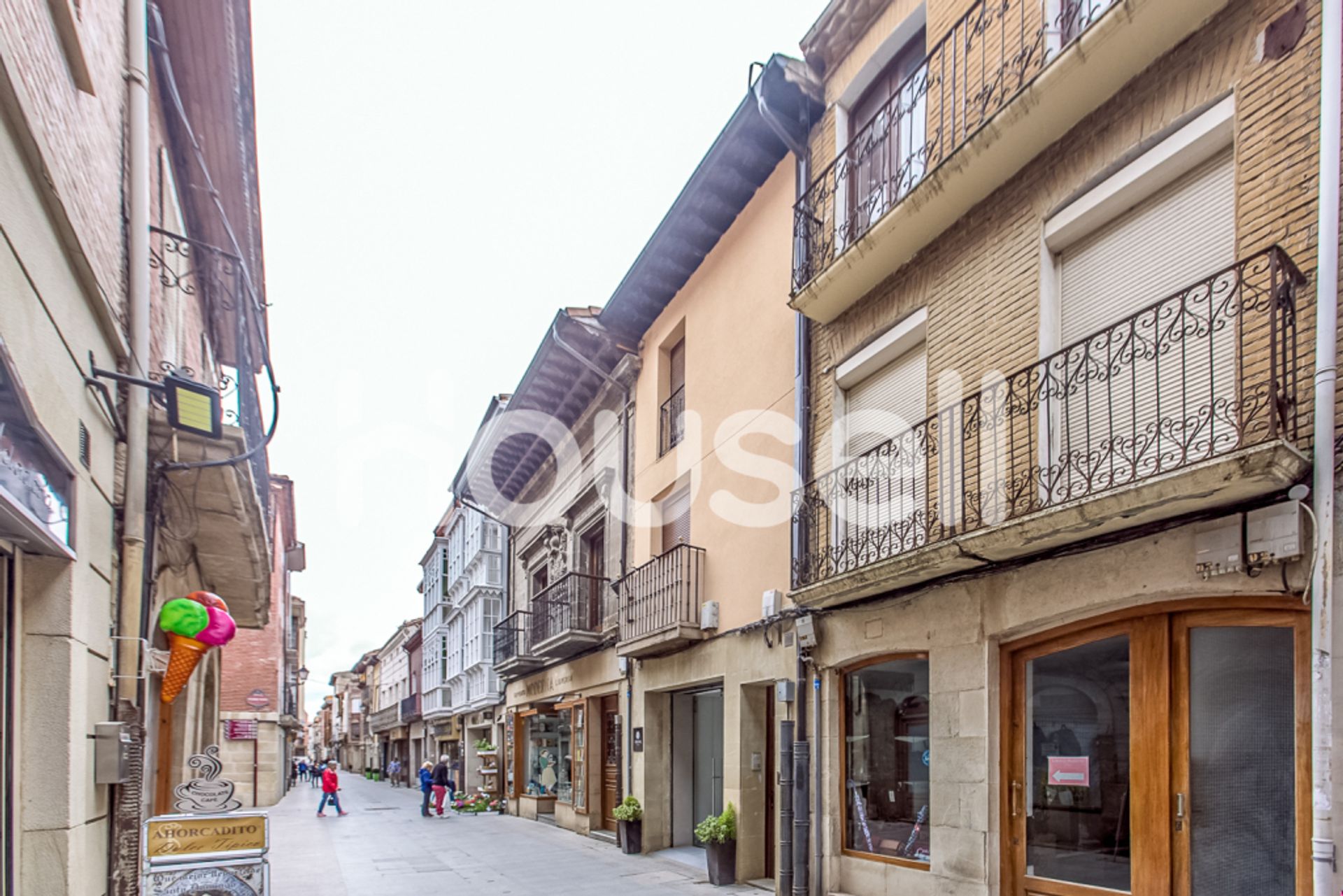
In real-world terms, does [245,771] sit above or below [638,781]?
below

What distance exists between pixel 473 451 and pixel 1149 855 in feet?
63.4

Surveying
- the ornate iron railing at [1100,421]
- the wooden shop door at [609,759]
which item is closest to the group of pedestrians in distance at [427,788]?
the wooden shop door at [609,759]

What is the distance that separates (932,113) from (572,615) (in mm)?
10682

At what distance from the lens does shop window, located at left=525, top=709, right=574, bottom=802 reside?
18.1 metres

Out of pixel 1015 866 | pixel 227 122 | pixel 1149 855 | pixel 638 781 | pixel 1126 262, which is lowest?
pixel 638 781

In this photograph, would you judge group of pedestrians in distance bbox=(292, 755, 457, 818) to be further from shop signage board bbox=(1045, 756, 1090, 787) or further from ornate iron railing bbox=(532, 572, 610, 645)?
shop signage board bbox=(1045, 756, 1090, 787)

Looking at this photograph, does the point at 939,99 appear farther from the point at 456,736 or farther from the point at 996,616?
the point at 456,736

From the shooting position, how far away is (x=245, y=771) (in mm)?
28203

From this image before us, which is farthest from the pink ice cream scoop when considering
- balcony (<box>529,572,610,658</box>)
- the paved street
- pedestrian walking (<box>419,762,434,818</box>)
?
pedestrian walking (<box>419,762,434,818</box>)

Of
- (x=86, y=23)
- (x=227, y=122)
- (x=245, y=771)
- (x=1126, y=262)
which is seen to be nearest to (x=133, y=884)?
(x=86, y=23)

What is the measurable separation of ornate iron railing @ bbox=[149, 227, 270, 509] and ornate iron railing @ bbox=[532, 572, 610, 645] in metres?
7.57

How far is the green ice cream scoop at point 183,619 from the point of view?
684 cm

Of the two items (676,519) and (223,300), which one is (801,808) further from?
(223,300)

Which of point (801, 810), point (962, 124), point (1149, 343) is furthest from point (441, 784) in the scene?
point (1149, 343)
